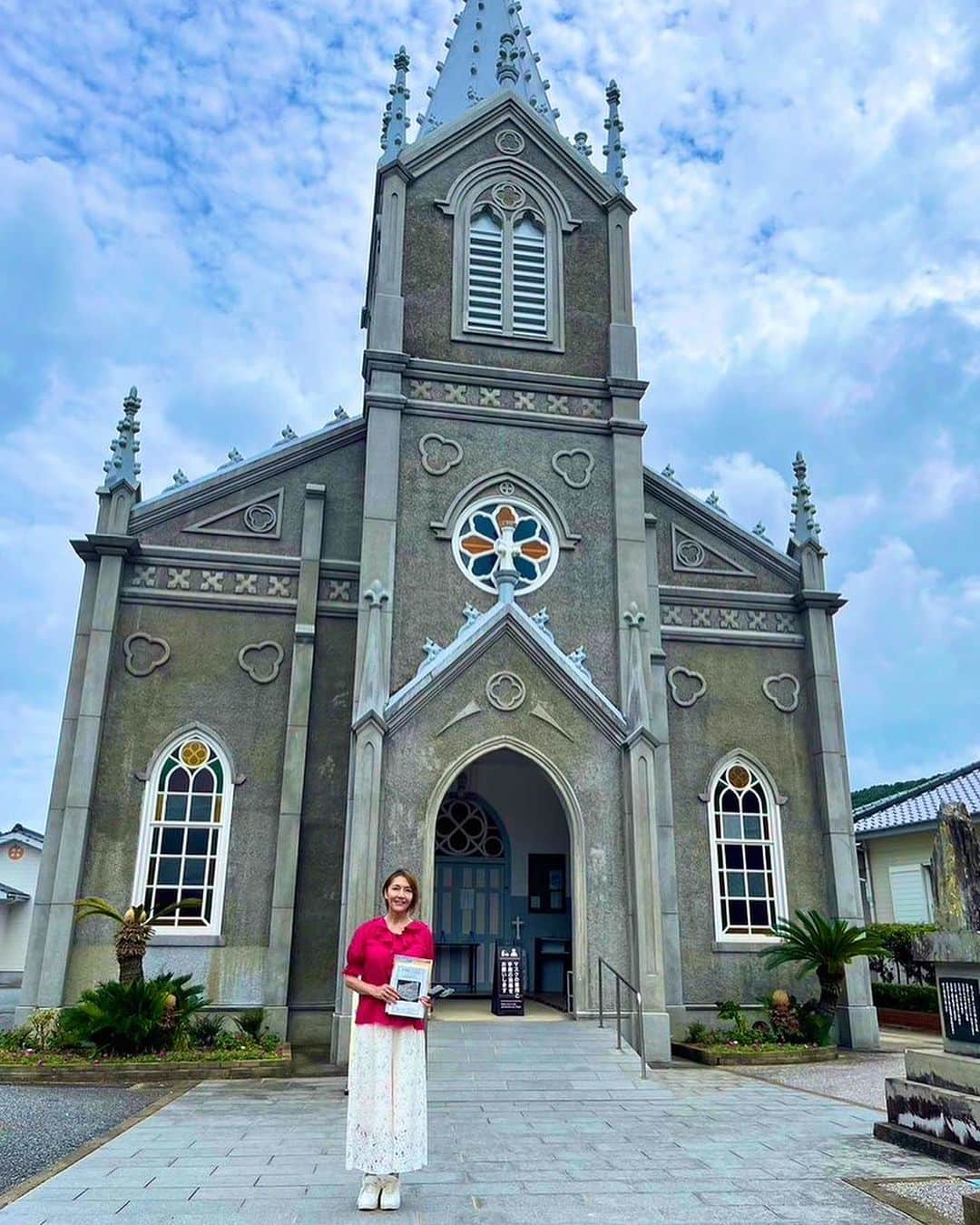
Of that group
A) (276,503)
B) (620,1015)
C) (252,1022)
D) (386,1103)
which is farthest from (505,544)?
(386,1103)

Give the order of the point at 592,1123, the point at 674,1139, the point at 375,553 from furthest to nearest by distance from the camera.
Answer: the point at 375,553 → the point at 592,1123 → the point at 674,1139

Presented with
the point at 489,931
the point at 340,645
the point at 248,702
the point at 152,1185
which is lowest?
the point at 152,1185

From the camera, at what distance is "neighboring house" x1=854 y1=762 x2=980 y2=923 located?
2341 centimetres

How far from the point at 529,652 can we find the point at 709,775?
4078 millimetres

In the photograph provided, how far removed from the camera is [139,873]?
46.2 ft

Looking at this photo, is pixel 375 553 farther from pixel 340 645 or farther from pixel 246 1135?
pixel 246 1135

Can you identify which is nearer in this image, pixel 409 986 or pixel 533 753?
pixel 409 986

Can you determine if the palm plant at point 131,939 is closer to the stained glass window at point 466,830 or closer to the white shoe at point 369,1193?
the stained glass window at point 466,830

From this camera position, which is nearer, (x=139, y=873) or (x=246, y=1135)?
(x=246, y=1135)

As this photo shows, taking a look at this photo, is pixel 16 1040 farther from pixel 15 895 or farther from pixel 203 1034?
pixel 15 895

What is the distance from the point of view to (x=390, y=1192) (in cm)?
580

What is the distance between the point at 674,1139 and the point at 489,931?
9.10 meters

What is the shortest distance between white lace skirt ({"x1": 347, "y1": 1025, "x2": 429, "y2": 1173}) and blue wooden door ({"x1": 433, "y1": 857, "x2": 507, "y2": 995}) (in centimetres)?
1070

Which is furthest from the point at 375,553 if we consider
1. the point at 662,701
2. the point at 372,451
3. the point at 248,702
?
the point at 662,701
